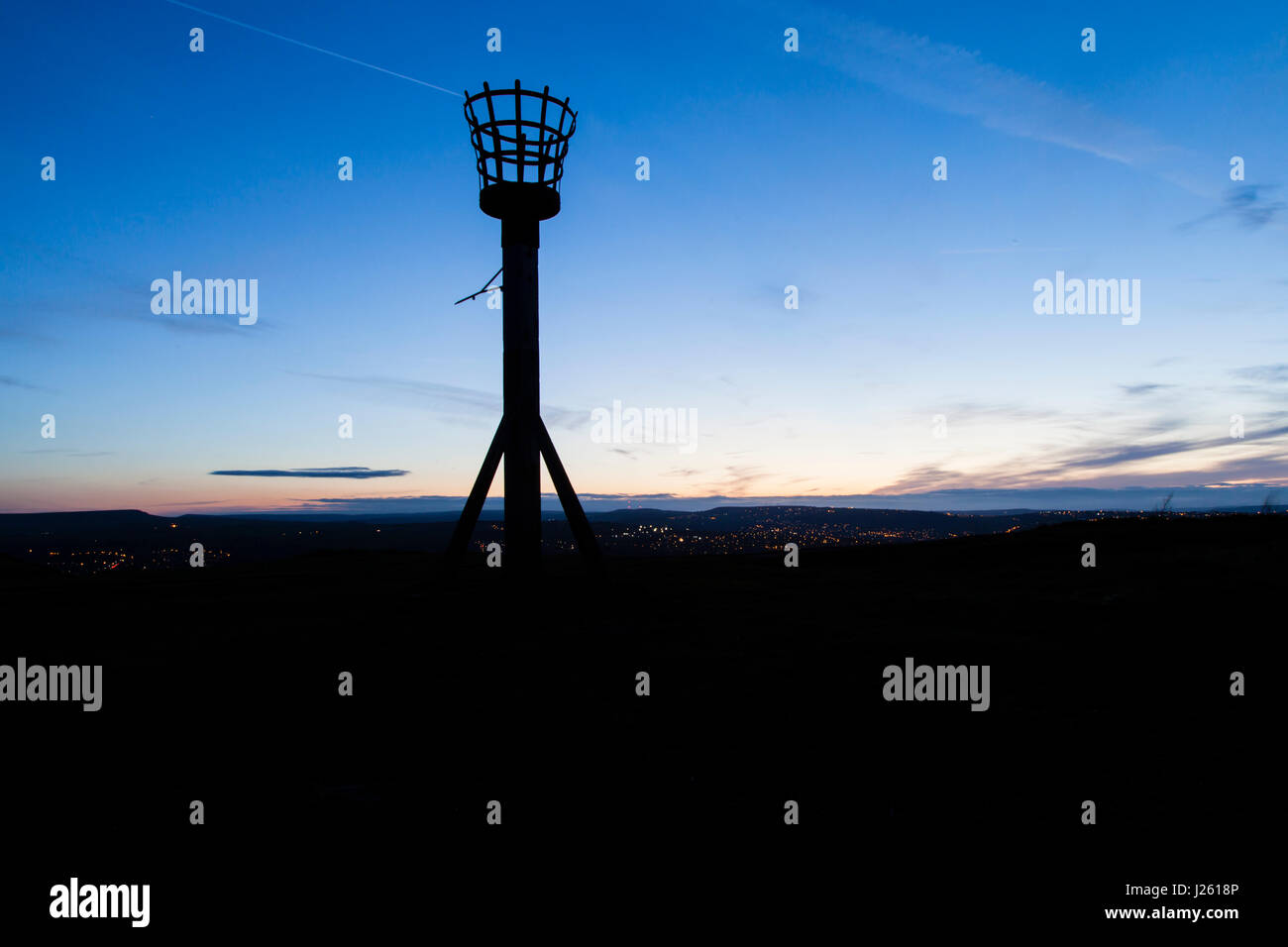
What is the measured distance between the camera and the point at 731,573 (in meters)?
12.6

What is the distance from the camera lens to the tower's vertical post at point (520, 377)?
931 cm

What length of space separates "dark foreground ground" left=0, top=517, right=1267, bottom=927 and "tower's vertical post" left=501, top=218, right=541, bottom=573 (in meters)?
1.71

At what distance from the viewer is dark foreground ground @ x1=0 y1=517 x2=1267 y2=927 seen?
299 cm

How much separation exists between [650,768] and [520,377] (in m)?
6.49

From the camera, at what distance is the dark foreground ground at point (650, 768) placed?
2.99 metres

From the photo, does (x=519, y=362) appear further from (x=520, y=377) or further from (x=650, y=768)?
(x=650, y=768)

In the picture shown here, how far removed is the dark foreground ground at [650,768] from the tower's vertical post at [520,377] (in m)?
1.71

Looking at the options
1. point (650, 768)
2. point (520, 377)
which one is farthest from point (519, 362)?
point (650, 768)

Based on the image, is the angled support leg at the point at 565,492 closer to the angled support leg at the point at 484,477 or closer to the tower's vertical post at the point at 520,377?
the tower's vertical post at the point at 520,377

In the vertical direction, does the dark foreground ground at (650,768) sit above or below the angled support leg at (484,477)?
below

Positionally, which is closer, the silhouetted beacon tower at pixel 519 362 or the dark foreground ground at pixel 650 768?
the dark foreground ground at pixel 650 768
